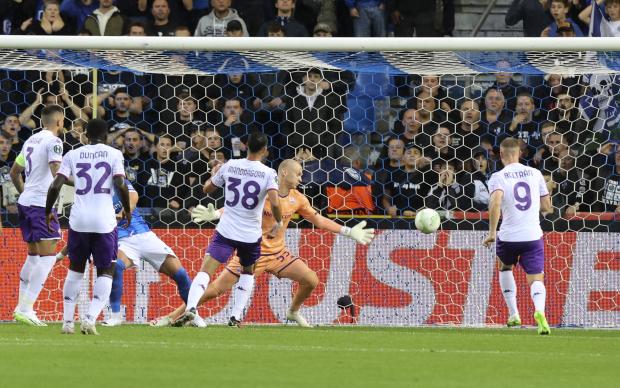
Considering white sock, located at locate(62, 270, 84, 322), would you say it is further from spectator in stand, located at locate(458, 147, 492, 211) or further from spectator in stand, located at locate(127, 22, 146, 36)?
spectator in stand, located at locate(127, 22, 146, 36)

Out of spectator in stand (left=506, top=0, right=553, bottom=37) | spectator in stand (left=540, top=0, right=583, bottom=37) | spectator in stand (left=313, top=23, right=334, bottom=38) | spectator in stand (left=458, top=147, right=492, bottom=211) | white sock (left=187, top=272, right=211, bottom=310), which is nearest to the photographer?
white sock (left=187, top=272, right=211, bottom=310)

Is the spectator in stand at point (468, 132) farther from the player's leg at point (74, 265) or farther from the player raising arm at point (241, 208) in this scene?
the player's leg at point (74, 265)

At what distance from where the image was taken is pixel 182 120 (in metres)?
16.2

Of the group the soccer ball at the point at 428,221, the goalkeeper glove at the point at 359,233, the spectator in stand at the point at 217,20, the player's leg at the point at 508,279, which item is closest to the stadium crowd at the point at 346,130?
the goalkeeper glove at the point at 359,233

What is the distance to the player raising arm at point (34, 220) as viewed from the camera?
13.9 m

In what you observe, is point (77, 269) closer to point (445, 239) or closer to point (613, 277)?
→ point (445, 239)

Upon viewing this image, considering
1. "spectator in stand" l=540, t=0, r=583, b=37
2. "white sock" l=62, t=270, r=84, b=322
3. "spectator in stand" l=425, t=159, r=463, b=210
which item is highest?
"spectator in stand" l=540, t=0, r=583, b=37

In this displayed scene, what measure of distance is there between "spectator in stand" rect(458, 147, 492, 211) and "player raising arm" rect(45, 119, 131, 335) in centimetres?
496

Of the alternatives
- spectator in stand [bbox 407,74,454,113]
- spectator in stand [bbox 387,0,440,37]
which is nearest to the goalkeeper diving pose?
spectator in stand [bbox 407,74,454,113]

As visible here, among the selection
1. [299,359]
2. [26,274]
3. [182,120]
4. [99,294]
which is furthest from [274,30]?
[299,359]

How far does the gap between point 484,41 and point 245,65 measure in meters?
2.69

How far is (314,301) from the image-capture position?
→ 1575cm

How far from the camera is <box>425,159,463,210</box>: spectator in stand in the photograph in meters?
15.8

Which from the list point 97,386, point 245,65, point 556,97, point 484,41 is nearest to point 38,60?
point 245,65
